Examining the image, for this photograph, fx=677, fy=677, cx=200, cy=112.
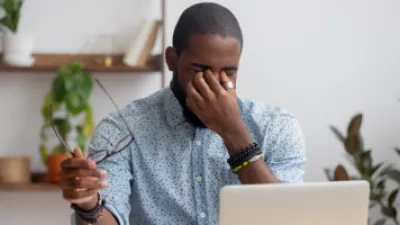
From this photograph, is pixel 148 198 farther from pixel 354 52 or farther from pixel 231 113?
pixel 354 52

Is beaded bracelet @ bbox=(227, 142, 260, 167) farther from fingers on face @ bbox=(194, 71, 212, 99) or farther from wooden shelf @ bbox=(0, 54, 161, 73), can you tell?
wooden shelf @ bbox=(0, 54, 161, 73)

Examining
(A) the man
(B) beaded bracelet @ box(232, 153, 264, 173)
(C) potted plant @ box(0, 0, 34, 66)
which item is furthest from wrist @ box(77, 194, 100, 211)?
(C) potted plant @ box(0, 0, 34, 66)

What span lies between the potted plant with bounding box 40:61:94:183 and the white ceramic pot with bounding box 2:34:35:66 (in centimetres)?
16

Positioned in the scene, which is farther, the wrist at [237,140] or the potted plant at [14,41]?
the potted plant at [14,41]

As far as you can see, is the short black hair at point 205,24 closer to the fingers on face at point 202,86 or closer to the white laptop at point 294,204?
the fingers on face at point 202,86

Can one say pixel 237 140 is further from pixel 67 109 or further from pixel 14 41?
pixel 14 41

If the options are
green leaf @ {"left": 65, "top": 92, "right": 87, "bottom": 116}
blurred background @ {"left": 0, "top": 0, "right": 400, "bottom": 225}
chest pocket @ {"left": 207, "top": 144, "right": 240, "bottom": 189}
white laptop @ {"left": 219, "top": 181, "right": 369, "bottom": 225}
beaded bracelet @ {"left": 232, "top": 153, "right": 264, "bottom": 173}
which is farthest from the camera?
blurred background @ {"left": 0, "top": 0, "right": 400, "bottom": 225}

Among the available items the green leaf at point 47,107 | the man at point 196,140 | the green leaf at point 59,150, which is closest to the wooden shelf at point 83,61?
the green leaf at point 47,107

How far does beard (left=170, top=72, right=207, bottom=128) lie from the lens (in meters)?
1.64

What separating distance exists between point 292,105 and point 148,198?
1.46 meters

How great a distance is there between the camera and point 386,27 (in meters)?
2.92

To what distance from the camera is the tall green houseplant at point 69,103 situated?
2.77 m

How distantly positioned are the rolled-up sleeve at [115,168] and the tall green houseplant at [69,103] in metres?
1.16

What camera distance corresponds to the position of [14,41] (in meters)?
2.83
